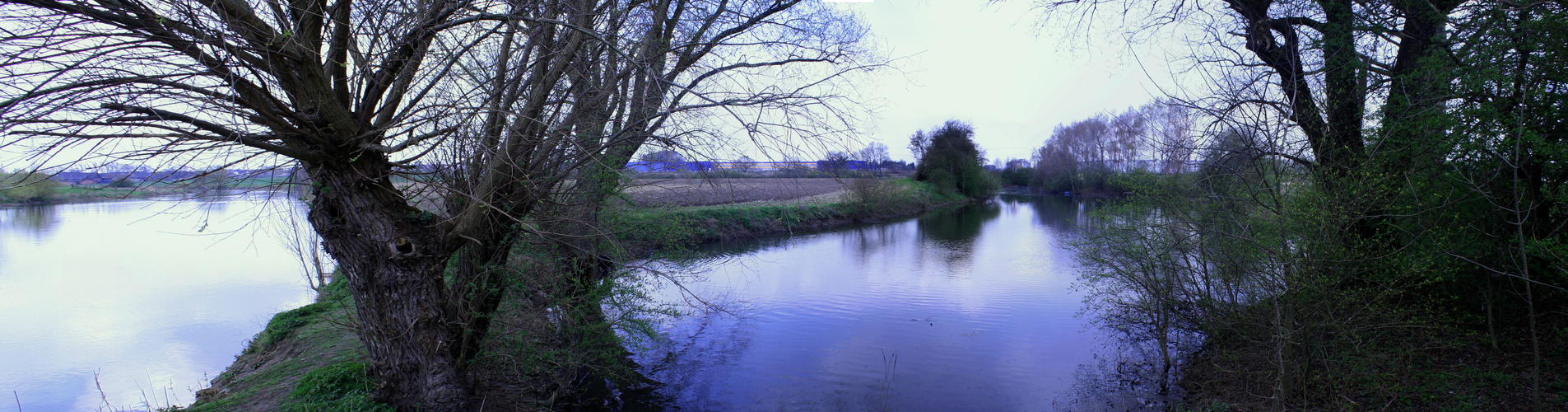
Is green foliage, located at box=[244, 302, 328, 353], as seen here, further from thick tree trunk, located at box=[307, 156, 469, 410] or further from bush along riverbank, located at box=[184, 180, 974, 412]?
thick tree trunk, located at box=[307, 156, 469, 410]

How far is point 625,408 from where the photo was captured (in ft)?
23.4

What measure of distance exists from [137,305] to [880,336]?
1309cm

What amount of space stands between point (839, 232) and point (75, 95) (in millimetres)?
20816

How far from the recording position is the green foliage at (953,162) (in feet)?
131

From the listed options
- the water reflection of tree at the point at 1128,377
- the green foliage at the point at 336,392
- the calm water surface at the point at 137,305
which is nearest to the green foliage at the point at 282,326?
the calm water surface at the point at 137,305

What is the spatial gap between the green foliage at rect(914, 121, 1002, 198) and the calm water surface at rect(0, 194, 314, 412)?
105 ft

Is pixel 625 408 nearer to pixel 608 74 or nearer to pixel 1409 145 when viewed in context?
pixel 608 74

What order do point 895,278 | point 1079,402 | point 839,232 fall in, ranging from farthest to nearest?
1. point 839,232
2. point 895,278
3. point 1079,402

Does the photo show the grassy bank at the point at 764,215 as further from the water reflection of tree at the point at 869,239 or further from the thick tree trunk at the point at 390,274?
the thick tree trunk at the point at 390,274

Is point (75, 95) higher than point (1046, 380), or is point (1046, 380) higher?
point (75, 95)

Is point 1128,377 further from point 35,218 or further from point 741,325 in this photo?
point 35,218

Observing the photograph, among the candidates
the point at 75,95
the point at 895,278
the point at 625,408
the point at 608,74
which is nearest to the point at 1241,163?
the point at 608,74

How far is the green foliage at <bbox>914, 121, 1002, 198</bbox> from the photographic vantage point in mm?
40031

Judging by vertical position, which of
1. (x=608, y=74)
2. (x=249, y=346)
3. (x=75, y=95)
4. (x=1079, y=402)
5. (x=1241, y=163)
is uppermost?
(x=608, y=74)
